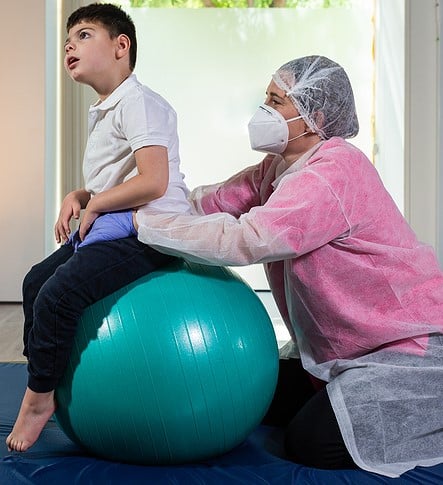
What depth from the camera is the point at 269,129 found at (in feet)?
6.45

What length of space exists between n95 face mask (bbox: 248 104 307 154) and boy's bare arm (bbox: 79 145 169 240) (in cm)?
26

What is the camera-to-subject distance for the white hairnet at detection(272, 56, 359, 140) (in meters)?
1.97

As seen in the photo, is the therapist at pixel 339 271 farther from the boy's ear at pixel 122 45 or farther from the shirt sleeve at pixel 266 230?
the boy's ear at pixel 122 45

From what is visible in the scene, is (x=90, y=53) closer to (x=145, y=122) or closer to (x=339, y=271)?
(x=145, y=122)

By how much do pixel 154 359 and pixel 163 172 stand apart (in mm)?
484

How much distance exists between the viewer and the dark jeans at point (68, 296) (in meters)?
1.69

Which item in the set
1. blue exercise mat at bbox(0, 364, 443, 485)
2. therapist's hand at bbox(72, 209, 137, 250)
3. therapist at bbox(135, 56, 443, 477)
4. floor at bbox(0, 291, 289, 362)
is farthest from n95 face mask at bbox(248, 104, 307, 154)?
floor at bbox(0, 291, 289, 362)

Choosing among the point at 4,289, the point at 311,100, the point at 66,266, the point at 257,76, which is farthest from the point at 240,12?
the point at 66,266

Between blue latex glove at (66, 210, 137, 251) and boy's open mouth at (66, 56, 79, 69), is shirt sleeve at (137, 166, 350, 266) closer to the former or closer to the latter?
blue latex glove at (66, 210, 137, 251)

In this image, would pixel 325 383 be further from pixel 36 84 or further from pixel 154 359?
pixel 36 84

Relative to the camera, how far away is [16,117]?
197 inches

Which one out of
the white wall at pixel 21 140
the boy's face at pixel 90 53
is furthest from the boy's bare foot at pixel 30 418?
the white wall at pixel 21 140

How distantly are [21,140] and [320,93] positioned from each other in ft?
11.3

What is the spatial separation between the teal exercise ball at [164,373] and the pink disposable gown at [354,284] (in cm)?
13
